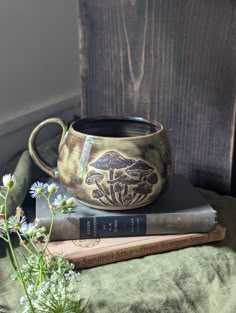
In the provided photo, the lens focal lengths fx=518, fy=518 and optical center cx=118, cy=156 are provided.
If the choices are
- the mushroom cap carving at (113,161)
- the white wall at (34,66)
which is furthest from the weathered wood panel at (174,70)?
the mushroom cap carving at (113,161)

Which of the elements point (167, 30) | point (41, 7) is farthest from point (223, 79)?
point (41, 7)

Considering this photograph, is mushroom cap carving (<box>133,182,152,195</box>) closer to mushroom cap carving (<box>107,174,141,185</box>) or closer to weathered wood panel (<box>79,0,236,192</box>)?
mushroom cap carving (<box>107,174,141,185</box>)

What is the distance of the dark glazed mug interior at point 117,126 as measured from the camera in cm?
70

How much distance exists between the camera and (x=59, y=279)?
20.1 inches

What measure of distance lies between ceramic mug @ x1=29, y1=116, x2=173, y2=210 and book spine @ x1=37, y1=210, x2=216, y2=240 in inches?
0.7

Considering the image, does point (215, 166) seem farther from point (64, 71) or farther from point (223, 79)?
point (64, 71)

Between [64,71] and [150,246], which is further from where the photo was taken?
[64,71]

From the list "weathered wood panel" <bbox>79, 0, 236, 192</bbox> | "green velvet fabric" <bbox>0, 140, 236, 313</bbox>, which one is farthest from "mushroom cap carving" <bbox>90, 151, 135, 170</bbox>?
"weathered wood panel" <bbox>79, 0, 236, 192</bbox>

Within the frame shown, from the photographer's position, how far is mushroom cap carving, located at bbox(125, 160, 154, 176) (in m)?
0.61

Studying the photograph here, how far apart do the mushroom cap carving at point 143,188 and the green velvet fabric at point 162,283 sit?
8cm

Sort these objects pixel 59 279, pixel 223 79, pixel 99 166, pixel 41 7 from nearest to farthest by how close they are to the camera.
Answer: pixel 59 279, pixel 99 166, pixel 223 79, pixel 41 7

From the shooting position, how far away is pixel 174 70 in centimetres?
78

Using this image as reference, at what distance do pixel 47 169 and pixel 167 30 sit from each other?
0.89 feet

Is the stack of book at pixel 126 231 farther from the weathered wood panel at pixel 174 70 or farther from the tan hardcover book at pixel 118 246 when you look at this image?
the weathered wood panel at pixel 174 70
